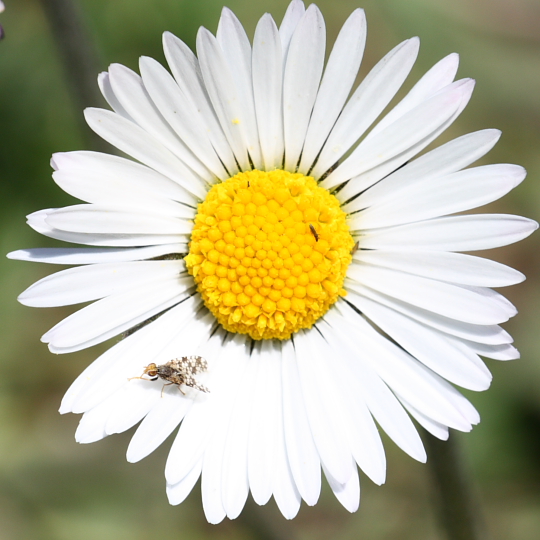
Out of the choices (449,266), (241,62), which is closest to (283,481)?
(449,266)

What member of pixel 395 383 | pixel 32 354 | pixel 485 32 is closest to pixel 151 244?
pixel 395 383

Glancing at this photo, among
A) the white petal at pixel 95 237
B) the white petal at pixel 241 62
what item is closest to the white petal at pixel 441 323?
the white petal at pixel 241 62

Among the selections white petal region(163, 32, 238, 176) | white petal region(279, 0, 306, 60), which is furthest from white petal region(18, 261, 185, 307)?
white petal region(279, 0, 306, 60)

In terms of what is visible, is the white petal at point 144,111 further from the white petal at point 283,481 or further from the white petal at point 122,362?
the white petal at point 283,481

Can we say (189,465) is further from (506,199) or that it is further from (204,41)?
(506,199)

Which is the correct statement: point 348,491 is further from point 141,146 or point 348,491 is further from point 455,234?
point 141,146

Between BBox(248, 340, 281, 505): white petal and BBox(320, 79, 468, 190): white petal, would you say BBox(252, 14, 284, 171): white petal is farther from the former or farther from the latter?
BBox(248, 340, 281, 505): white petal
